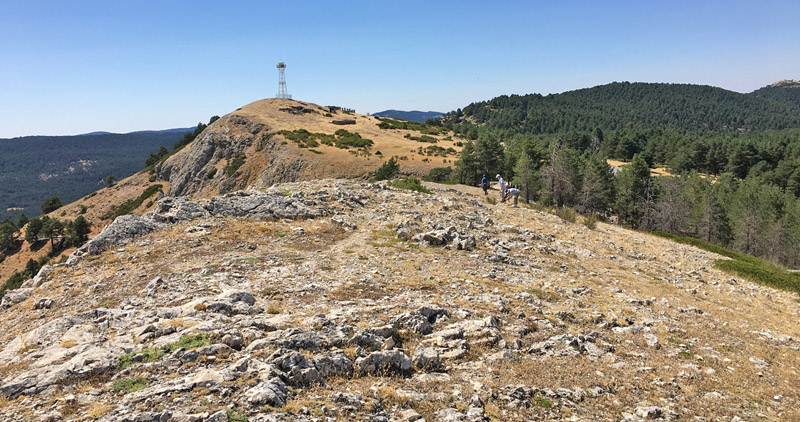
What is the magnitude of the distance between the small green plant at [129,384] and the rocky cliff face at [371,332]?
4 centimetres

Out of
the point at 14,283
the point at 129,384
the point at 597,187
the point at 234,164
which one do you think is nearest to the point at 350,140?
the point at 234,164

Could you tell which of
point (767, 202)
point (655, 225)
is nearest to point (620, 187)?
point (655, 225)

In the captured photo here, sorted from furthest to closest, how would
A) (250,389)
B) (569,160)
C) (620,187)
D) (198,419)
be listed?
(620,187)
(569,160)
(250,389)
(198,419)

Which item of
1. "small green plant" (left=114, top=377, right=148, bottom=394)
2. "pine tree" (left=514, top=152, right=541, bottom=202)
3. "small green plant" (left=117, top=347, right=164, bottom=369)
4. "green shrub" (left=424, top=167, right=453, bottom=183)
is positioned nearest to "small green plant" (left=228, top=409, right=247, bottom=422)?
"small green plant" (left=114, top=377, right=148, bottom=394)

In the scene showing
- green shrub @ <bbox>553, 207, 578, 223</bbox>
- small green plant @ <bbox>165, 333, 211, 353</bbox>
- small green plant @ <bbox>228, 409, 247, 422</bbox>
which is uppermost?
small green plant @ <bbox>165, 333, 211, 353</bbox>

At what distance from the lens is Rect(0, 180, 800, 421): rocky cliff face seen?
6875 mm

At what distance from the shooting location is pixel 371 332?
29.9 feet

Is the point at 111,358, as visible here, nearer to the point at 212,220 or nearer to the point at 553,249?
the point at 212,220

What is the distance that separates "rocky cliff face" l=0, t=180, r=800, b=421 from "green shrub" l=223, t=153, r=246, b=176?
52.1 metres

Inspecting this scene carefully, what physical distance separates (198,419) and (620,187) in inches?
2395

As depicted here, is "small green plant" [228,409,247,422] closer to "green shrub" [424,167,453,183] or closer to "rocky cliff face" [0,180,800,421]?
"rocky cliff face" [0,180,800,421]

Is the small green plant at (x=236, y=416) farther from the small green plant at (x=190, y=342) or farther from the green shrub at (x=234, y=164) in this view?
the green shrub at (x=234, y=164)

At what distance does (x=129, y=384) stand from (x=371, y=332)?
15.4 feet

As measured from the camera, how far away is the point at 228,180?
2601 inches
